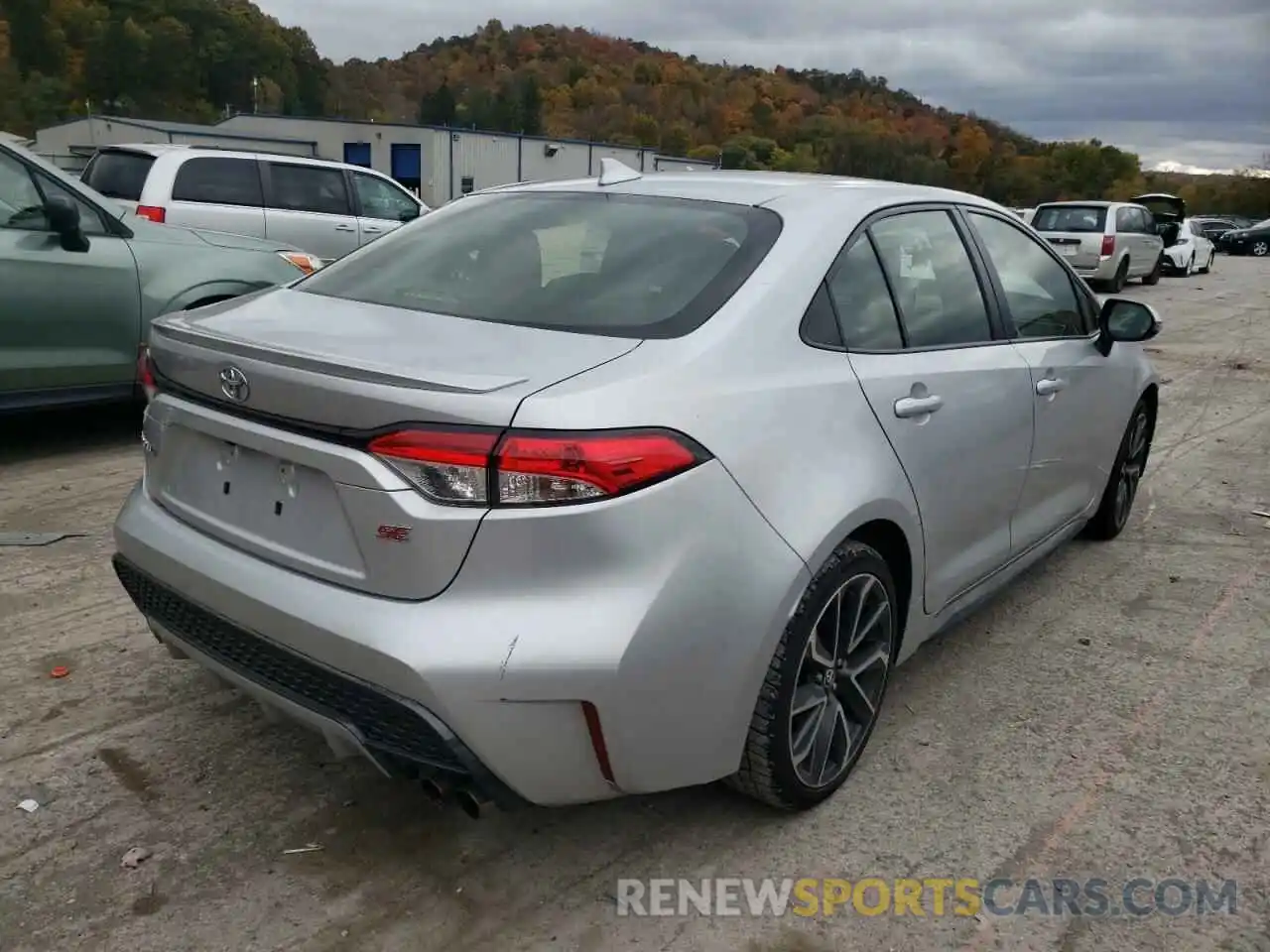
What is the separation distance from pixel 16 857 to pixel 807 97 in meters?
83.4

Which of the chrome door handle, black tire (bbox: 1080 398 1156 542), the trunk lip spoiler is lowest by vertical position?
black tire (bbox: 1080 398 1156 542)

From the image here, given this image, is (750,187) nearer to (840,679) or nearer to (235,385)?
(840,679)

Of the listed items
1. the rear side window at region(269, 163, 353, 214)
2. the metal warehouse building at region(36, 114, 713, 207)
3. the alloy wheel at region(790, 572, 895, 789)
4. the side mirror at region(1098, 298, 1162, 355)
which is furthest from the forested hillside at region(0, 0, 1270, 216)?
the alloy wheel at region(790, 572, 895, 789)

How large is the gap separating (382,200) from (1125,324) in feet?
31.7

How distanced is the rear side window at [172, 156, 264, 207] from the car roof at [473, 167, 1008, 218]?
7.59 m

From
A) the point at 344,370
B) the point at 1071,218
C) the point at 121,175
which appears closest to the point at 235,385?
the point at 344,370

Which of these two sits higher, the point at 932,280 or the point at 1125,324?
the point at 932,280

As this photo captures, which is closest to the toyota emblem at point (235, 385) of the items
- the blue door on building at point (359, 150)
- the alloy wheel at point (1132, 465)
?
the alloy wheel at point (1132, 465)

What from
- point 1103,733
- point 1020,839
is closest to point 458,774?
point 1020,839

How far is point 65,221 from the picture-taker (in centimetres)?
540

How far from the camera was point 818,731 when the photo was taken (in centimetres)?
275

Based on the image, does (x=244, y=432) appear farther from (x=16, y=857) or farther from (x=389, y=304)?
(x=16, y=857)

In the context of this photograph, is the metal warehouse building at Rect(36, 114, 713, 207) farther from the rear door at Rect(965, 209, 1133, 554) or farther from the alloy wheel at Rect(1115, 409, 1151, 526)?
the rear door at Rect(965, 209, 1133, 554)

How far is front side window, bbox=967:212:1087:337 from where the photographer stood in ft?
12.2
